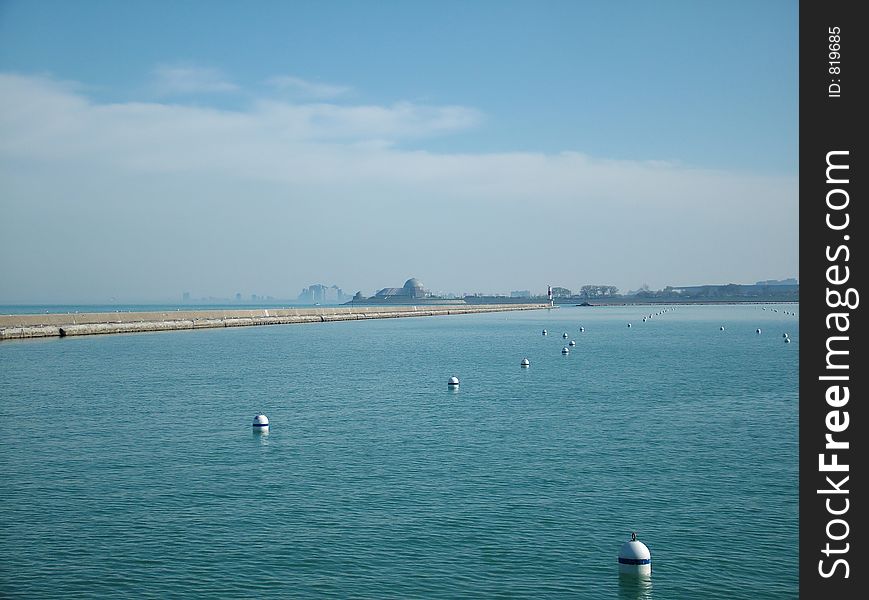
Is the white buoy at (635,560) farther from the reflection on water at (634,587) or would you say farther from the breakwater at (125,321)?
the breakwater at (125,321)

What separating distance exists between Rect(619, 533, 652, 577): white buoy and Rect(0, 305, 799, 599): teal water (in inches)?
15.3

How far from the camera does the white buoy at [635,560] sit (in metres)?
18.7

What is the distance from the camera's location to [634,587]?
60.2ft

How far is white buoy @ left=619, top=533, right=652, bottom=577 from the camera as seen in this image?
18.7 m

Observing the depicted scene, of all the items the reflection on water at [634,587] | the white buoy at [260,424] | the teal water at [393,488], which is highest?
the white buoy at [260,424]

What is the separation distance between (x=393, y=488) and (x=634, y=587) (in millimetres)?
9716

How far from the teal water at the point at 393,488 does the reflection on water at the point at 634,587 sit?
0.07m
